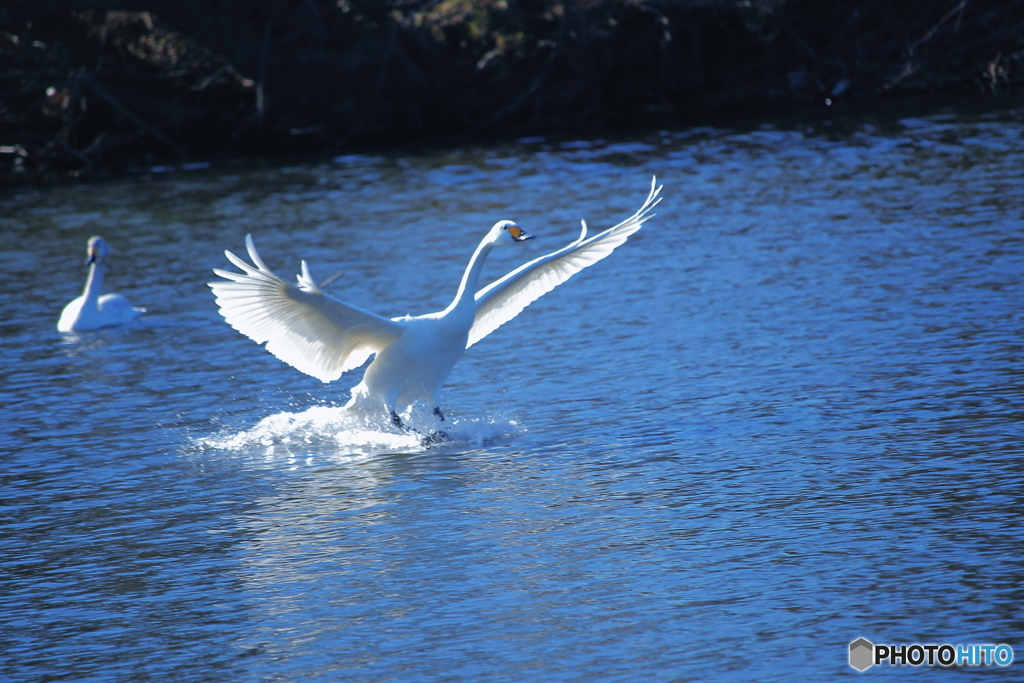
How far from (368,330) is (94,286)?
20.3 feet

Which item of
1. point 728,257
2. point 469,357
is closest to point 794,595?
point 469,357

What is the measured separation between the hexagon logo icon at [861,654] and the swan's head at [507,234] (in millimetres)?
4212

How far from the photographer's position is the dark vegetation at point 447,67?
25.2 metres

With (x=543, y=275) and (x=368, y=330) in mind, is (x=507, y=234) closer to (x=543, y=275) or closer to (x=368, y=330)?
(x=543, y=275)

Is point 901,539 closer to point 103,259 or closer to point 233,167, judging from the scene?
point 103,259

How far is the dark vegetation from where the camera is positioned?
25203mm

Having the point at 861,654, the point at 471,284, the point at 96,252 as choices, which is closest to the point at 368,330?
the point at 471,284

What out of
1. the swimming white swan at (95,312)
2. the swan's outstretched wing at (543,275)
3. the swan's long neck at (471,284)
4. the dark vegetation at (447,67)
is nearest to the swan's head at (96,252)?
the swimming white swan at (95,312)

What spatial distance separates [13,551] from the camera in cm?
762

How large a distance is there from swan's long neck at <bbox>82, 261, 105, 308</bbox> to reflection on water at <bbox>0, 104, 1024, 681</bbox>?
44 centimetres

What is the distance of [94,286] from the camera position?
46.1ft

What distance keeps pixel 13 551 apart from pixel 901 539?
17.1 ft

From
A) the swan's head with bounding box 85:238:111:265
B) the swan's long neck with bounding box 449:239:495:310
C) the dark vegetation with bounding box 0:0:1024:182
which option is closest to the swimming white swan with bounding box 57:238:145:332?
the swan's head with bounding box 85:238:111:265

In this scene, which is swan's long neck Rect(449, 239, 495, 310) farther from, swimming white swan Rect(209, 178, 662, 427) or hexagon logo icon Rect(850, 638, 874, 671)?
hexagon logo icon Rect(850, 638, 874, 671)
